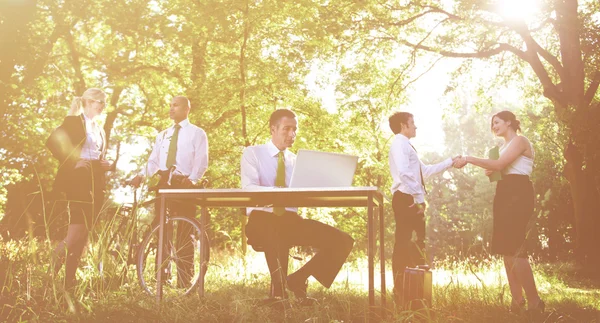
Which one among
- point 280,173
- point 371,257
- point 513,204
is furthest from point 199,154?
point 513,204

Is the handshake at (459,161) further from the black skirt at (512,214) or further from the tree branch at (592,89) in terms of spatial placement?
the tree branch at (592,89)

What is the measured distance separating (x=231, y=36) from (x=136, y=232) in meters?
7.99

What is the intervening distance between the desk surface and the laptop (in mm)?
126

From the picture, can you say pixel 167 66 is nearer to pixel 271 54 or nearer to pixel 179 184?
pixel 271 54

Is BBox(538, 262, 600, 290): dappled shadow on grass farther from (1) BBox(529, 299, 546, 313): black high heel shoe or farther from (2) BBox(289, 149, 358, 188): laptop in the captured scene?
(2) BBox(289, 149, 358, 188): laptop

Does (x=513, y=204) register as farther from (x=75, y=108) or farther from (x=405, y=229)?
(x=75, y=108)

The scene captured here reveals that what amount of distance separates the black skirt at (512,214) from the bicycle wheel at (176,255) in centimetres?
267

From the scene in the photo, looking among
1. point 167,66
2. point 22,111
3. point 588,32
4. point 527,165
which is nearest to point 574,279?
point 588,32

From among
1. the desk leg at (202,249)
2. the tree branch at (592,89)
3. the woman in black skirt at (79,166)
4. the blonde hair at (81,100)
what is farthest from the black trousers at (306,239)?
the tree branch at (592,89)

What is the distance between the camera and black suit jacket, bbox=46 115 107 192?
17.8 ft

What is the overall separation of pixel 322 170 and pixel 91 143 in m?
2.57

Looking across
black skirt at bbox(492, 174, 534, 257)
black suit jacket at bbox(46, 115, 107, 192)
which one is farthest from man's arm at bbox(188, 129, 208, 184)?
black skirt at bbox(492, 174, 534, 257)

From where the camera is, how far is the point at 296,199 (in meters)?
4.55

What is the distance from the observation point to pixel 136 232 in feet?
20.0
